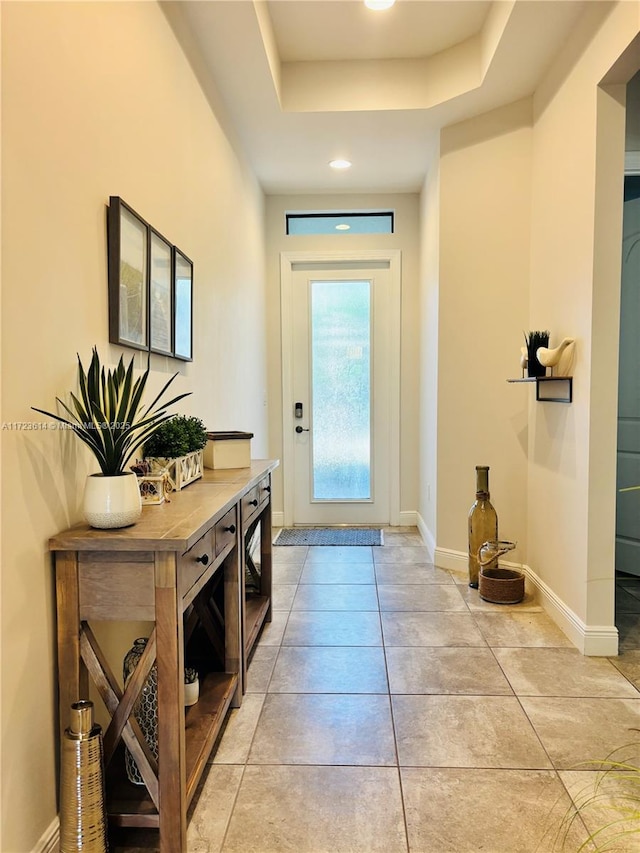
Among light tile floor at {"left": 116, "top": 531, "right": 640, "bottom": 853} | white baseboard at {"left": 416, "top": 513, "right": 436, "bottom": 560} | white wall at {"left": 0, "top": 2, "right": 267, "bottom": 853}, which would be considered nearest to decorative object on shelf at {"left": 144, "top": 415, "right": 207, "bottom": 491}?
white wall at {"left": 0, "top": 2, "right": 267, "bottom": 853}

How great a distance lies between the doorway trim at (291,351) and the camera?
4.47 metres

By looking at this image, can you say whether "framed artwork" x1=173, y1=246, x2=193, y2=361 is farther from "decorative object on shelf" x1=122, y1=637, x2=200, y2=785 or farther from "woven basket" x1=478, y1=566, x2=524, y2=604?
"woven basket" x1=478, y1=566, x2=524, y2=604

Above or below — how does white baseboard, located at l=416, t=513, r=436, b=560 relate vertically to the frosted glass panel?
below

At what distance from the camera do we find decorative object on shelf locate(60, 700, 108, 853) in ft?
3.81

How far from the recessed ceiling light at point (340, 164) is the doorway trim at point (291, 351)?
0.72m

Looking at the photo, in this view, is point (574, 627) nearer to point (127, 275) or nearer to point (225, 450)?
point (225, 450)

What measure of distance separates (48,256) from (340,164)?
3.09m

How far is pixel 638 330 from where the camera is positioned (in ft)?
10.5

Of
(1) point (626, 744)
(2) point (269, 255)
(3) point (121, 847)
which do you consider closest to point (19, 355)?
(3) point (121, 847)

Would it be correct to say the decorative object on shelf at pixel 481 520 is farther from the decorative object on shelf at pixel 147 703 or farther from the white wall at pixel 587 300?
the decorative object on shelf at pixel 147 703

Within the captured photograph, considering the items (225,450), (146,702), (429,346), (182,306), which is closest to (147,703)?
(146,702)

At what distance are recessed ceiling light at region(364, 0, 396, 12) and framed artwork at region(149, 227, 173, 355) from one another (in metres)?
1.57

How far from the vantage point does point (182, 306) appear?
223 cm

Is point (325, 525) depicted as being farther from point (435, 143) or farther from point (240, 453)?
point (435, 143)
